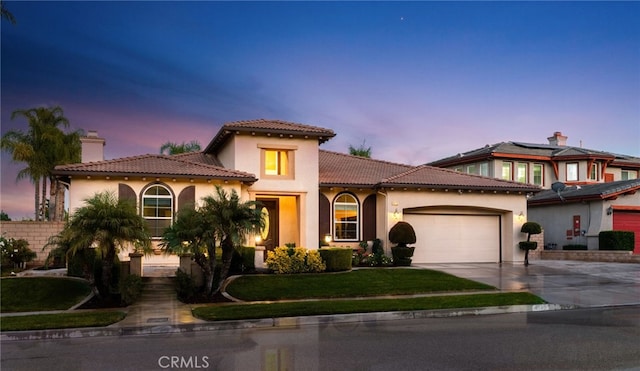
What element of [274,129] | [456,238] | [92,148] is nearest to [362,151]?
[456,238]

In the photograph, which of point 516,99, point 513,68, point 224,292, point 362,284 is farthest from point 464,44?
point 224,292

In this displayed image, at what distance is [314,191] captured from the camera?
72.7ft

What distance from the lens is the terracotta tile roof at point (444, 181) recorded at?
23.2 m

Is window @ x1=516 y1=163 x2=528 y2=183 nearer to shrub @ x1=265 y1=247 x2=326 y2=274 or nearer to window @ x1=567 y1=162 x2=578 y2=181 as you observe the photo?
window @ x1=567 y1=162 x2=578 y2=181

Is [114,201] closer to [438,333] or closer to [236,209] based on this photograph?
[236,209]

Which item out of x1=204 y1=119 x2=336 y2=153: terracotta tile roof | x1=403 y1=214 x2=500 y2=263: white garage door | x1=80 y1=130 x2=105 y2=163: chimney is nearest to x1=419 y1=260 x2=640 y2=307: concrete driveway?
x1=403 y1=214 x2=500 y2=263: white garage door

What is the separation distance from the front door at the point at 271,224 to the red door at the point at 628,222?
19.2m

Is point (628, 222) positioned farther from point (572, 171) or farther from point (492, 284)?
point (492, 284)

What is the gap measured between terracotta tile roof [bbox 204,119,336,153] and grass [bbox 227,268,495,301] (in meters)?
6.52

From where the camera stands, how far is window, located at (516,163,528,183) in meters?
38.7

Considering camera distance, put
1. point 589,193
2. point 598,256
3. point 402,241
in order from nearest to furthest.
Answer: point 402,241 → point 598,256 → point 589,193

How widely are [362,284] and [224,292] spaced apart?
4530 millimetres

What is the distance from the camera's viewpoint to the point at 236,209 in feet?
48.8

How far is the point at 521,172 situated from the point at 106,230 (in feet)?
109
